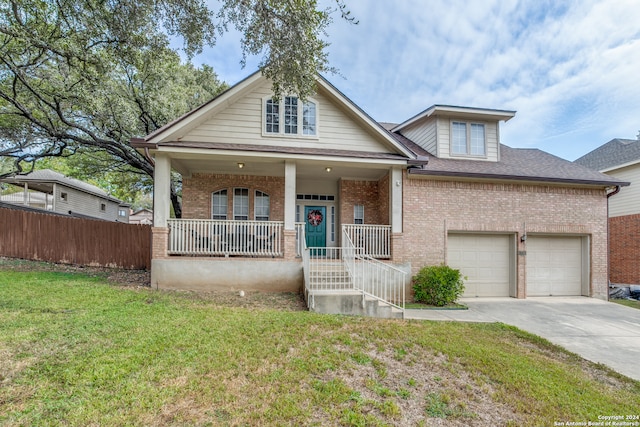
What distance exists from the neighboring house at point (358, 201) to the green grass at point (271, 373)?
9.64 feet

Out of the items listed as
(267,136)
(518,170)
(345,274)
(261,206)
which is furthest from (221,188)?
(518,170)

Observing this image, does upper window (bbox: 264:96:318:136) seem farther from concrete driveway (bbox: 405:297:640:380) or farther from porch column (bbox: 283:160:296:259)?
concrete driveway (bbox: 405:297:640:380)

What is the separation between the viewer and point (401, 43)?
525 inches

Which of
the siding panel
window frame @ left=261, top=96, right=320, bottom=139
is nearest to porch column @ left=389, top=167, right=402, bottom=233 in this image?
the siding panel

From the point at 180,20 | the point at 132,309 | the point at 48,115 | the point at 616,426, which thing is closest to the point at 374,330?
the point at 616,426

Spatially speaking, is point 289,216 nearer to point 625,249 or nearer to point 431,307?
point 431,307

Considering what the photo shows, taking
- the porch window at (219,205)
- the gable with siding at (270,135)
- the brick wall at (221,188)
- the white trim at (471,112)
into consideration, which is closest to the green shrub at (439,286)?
the gable with siding at (270,135)

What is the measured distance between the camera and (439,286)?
843cm

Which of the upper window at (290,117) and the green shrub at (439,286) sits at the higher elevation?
the upper window at (290,117)

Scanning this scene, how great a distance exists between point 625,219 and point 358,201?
12.0 m

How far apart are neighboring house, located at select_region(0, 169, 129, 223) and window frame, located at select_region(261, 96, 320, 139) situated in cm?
1739

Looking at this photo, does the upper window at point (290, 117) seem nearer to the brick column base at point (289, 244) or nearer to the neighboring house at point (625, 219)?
the brick column base at point (289, 244)

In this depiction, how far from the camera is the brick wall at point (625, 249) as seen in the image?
1226 cm

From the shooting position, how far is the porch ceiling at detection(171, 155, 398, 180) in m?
9.00
